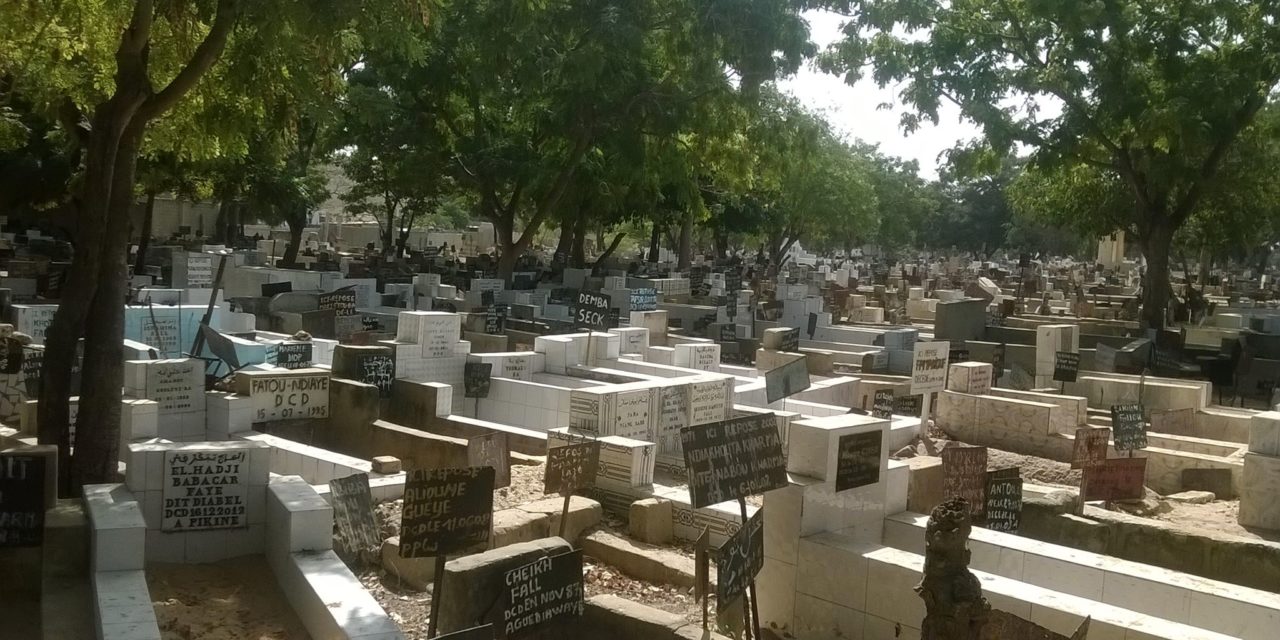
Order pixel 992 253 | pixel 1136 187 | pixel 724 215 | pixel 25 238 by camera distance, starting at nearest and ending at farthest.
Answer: pixel 1136 187 → pixel 25 238 → pixel 724 215 → pixel 992 253

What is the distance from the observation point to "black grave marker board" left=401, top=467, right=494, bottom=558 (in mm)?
6051

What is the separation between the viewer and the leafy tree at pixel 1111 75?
2159 centimetres

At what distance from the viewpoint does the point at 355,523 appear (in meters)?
8.10

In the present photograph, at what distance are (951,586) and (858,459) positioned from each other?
2.73 metres

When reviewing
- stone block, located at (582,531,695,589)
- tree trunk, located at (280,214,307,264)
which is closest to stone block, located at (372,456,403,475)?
stone block, located at (582,531,695,589)

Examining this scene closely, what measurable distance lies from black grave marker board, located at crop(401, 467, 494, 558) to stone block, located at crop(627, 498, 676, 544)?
302cm

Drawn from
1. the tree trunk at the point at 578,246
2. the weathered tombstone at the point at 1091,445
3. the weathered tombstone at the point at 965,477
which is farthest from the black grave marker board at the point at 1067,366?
the tree trunk at the point at 578,246

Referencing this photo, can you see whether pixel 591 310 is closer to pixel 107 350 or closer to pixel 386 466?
pixel 386 466

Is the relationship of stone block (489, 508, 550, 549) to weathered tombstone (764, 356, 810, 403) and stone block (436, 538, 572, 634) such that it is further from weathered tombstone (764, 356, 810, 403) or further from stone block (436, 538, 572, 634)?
weathered tombstone (764, 356, 810, 403)

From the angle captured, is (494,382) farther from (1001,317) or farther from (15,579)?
(1001,317)

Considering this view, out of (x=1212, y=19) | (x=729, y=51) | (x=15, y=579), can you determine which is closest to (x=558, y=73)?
(x=729, y=51)

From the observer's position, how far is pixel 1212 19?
2228 centimetres

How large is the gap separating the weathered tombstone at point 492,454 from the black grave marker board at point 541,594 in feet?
10.9

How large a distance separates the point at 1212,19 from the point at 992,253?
67.8 m
